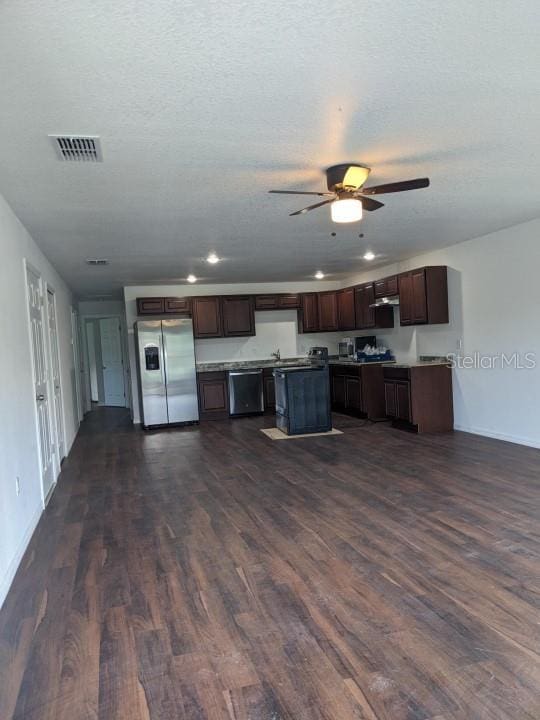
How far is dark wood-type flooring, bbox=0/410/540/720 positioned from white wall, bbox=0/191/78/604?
0.19 m

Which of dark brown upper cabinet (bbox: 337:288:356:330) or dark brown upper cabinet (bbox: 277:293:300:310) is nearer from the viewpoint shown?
dark brown upper cabinet (bbox: 337:288:356:330)

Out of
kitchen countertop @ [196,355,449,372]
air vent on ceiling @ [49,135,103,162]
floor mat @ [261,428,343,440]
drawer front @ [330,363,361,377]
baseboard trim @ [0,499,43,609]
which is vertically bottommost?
floor mat @ [261,428,343,440]

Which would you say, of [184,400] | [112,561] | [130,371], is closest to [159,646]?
[112,561]

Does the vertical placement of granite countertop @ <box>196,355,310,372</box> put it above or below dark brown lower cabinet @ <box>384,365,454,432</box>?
above

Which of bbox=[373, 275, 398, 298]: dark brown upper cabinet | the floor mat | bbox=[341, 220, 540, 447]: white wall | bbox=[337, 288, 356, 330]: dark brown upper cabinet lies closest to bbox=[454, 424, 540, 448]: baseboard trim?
bbox=[341, 220, 540, 447]: white wall

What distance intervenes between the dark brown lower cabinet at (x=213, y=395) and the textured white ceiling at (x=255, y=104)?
437 cm

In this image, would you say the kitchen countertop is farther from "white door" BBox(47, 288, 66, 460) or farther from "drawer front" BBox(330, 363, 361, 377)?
"white door" BBox(47, 288, 66, 460)

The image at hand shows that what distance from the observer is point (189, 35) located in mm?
1823

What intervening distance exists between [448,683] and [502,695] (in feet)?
0.59

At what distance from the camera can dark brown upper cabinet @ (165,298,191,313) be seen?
8.69 meters

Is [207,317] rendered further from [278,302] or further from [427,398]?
[427,398]

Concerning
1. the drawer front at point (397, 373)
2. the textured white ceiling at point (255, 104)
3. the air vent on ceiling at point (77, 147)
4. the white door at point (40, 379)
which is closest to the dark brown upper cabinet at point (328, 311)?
the drawer front at point (397, 373)

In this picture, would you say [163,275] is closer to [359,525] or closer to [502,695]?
[359,525]

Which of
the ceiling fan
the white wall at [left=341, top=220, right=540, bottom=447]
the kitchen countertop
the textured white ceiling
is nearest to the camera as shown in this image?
the textured white ceiling
